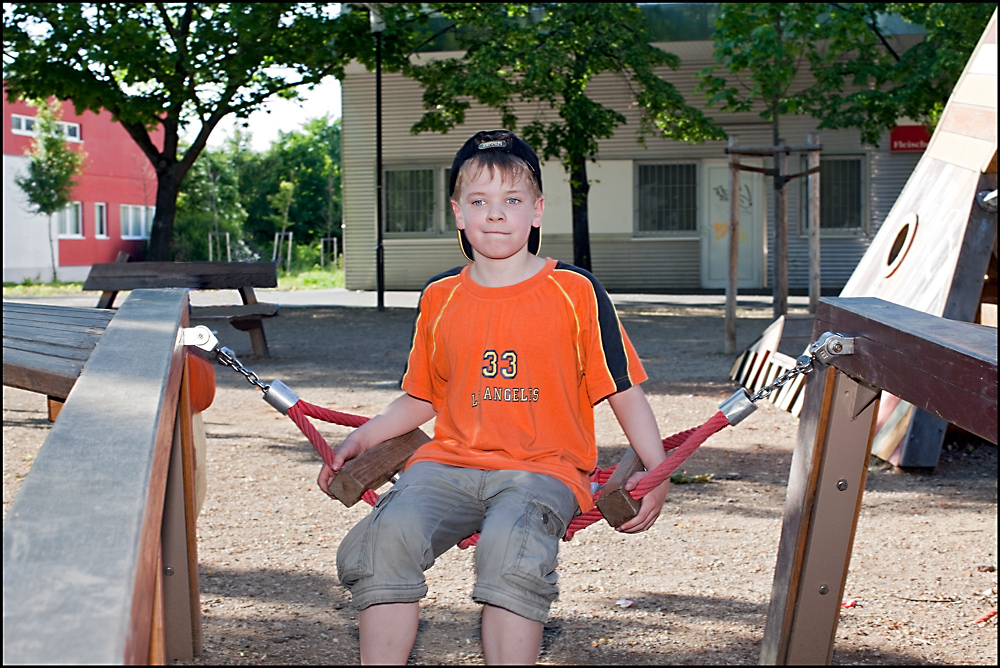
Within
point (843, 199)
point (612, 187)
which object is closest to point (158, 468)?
point (612, 187)

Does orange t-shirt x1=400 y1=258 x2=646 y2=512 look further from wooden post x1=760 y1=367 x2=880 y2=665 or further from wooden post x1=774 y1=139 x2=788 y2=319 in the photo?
wooden post x1=774 y1=139 x2=788 y2=319

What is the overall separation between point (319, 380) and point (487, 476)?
275 inches

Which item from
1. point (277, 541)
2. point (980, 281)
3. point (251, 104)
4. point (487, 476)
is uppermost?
point (251, 104)

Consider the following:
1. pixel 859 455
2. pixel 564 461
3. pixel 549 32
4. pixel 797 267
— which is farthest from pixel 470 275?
pixel 797 267

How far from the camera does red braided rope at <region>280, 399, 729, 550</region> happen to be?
2.49 m

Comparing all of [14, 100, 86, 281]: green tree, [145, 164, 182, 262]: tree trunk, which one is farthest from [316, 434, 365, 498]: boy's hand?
[14, 100, 86, 281]: green tree

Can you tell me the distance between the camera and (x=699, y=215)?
74.4ft

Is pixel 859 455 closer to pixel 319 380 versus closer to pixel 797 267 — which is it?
pixel 319 380

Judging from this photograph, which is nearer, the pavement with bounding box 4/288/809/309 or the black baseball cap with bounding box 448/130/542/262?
the black baseball cap with bounding box 448/130/542/262

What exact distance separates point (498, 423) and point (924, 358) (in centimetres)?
98

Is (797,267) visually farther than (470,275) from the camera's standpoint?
Yes

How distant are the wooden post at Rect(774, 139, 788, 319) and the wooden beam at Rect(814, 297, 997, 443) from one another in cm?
832

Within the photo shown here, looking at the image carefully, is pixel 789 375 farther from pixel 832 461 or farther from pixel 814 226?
pixel 814 226

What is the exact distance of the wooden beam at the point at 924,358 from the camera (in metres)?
2.04
